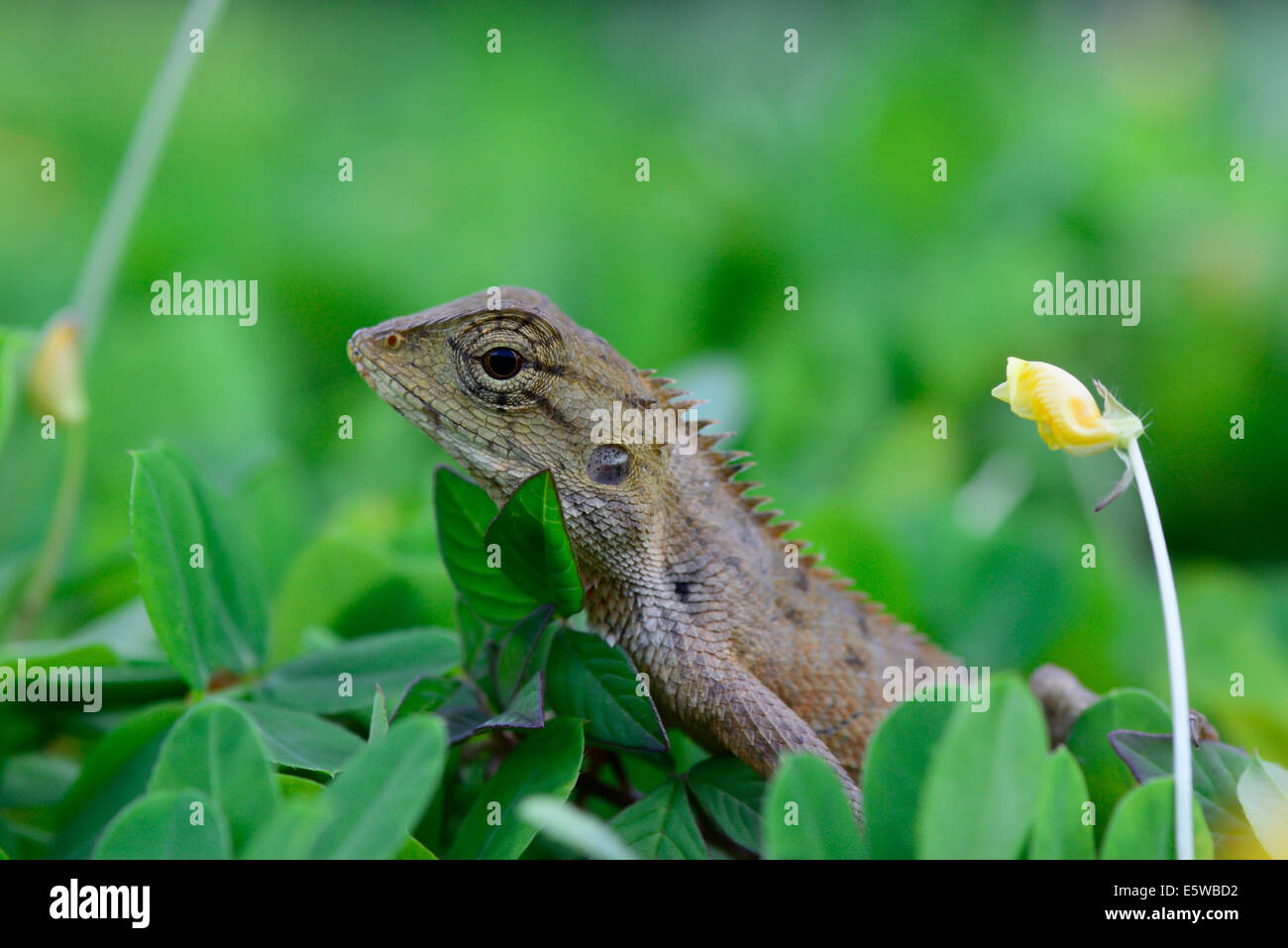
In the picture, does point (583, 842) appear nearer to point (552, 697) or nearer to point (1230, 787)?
point (552, 697)

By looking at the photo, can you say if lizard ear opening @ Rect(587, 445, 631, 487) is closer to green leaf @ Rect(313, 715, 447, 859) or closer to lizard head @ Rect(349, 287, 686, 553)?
lizard head @ Rect(349, 287, 686, 553)

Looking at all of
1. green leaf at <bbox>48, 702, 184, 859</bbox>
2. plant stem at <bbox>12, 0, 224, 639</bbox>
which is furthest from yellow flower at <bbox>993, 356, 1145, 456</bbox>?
plant stem at <bbox>12, 0, 224, 639</bbox>

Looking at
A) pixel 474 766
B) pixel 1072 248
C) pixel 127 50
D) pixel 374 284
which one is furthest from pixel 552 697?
pixel 127 50

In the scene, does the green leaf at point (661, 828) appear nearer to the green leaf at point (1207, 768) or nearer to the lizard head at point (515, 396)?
the lizard head at point (515, 396)

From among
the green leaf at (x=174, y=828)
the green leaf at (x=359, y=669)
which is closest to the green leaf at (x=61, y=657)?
the green leaf at (x=359, y=669)

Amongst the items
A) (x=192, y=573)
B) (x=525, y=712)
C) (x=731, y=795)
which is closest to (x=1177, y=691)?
(x=731, y=795)

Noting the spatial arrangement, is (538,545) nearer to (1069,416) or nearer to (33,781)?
(1069,416)
